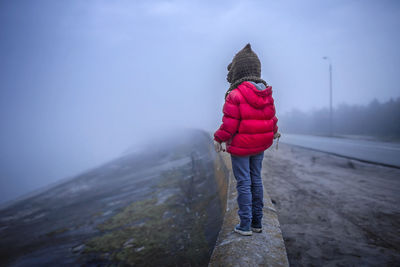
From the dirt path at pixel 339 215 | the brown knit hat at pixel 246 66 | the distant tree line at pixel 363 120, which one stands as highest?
the brown knit hat at pixel 246 66

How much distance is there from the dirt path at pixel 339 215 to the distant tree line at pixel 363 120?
12.7 m

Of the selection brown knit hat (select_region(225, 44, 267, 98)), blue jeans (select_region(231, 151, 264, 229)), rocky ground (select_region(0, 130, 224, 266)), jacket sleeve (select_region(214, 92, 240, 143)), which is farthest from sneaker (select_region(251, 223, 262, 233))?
brown knit hat (select_region(225, 44, 267, 98))

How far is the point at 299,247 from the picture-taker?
2.19 m

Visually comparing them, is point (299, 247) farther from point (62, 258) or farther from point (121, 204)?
point (121, 204)

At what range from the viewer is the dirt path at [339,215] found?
2045mm

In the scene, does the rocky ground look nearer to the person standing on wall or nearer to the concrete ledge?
the concrete ledge

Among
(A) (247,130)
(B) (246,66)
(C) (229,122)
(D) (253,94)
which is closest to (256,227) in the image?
(A) (247,130)

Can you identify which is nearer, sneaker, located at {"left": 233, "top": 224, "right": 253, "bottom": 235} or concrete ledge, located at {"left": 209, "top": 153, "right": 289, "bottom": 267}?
concrete ledge, located at {"left": 209, "top": 153, "right": 289, "bottom": 267}

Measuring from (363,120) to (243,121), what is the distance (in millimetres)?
23370

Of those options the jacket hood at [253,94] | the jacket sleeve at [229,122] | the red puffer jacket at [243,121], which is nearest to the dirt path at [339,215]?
the red puffer jacket at [243,121]

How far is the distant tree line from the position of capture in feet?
52.3

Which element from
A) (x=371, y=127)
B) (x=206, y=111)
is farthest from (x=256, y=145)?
(x=206, y=111)

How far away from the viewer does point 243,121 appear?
1.80 metres

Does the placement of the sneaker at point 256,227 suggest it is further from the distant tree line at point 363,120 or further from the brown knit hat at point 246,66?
the distant tree line at point 363,120
